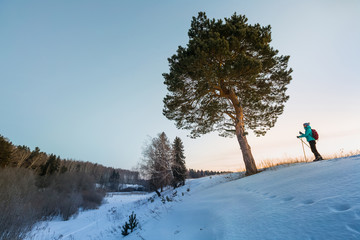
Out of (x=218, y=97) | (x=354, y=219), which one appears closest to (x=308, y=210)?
(x=354, y=219)

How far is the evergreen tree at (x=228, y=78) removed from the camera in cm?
708

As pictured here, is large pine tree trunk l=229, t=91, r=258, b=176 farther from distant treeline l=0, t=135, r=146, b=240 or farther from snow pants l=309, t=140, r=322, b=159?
distant treeline l=0, t=135, r=146, b=240

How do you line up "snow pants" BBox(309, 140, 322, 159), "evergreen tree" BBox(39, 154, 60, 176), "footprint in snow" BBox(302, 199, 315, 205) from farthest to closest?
"evergreen tree" BBox(39, 154, 60, 176) < "snow pants" BBox(309, 140, 322, 159) < "footprint in snow" BBox(302, 199, 315, 205)

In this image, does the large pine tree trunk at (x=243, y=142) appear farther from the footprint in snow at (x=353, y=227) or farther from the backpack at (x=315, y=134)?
the footprint in snow at (x=353, y=227)

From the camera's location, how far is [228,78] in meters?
7.38

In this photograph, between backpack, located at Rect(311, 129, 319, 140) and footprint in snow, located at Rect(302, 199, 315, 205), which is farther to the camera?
backpack, located at Rect(311, 129, 319, 140)

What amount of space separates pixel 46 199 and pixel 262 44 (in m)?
25.1

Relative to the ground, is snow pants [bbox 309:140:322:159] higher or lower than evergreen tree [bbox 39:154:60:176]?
lower

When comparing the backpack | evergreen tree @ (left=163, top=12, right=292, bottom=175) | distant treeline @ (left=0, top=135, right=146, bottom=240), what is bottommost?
distant treeline @ (left=0, top=135, right=146, bottom=240)

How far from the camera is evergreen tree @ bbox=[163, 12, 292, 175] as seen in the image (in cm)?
708

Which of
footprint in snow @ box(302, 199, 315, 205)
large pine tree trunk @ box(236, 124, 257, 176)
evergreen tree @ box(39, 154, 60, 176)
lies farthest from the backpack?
evergreen tree @ box(39, 154, 60, 176)

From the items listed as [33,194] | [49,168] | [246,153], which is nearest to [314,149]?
[246,153]

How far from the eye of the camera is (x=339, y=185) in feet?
7.69

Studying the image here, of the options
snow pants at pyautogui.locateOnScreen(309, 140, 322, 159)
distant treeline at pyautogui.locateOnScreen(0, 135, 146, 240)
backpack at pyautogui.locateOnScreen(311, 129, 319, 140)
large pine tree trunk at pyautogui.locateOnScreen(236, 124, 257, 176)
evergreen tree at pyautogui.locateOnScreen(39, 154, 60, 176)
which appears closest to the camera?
distant treeline at pyautogui.locateOnScreen(0, 135, 146, 240)
